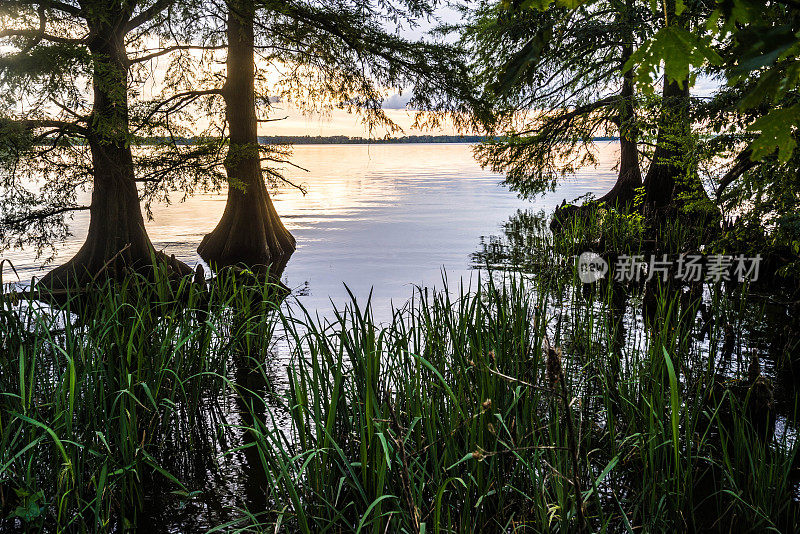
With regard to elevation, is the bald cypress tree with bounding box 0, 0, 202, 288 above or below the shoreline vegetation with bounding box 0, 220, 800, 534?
above

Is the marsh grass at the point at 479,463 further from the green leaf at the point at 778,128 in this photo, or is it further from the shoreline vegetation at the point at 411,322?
the green leaf at the point at 778,128

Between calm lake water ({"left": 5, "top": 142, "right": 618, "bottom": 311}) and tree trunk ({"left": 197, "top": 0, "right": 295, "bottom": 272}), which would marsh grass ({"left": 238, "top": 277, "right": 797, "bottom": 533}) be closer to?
calm lake water ({"left": 5, "top": 142, "right": 618, "bottom": 311})

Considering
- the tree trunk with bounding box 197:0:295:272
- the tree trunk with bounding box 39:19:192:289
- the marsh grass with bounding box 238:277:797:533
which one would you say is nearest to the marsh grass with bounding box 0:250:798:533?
the marsh grass with bounding box 238:277:797:533

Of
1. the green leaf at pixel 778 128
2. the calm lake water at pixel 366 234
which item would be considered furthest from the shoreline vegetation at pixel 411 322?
the calm lake water at pixel 366 234

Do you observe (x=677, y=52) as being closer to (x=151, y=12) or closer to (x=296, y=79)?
(x=151, y=12)

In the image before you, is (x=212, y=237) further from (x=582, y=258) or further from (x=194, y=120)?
(x=582, y=258)

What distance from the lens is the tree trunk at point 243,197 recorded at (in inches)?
550

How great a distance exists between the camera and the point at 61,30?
11539mm

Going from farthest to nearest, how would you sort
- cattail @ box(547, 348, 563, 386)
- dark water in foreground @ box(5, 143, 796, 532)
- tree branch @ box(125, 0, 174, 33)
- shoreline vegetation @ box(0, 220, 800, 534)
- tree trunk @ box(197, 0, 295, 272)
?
tree trunk @ box(197, 0, 295, 272) < tree branch @ box(125, 0, 174, 33) < dark water in foreground @ box(5, 143, 796, 532) < shoreline vegetation @ box(0, 220, 800, 534) < cattail @ box(547, 348, 563, 386)

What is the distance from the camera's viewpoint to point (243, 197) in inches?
554

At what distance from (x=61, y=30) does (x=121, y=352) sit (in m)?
9.99

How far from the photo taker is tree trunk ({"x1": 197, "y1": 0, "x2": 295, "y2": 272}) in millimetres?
13977

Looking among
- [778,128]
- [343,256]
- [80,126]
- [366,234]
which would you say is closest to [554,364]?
[778,128]

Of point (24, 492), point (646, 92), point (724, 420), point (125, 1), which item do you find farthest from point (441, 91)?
point (646, 92)
